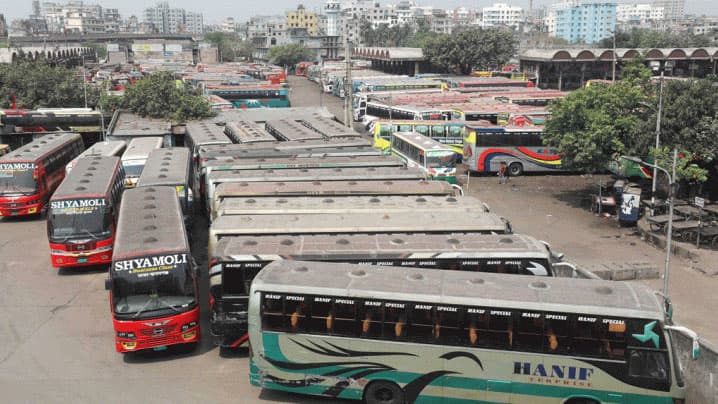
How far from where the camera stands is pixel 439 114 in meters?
42.8

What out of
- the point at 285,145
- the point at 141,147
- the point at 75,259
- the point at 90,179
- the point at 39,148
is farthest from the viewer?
the point at 141,147

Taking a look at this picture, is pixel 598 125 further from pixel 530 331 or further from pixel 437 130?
pixel 530 331

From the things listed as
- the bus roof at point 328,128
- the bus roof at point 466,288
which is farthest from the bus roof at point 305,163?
the bus roof at point 466,288

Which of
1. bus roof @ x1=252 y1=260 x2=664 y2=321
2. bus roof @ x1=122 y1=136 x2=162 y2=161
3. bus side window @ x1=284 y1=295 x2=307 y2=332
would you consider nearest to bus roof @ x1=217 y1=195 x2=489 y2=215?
bus roof @ x1=252 y1=260 x2=664 y2=321

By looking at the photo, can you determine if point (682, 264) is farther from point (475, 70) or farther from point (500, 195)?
point (475, 70)

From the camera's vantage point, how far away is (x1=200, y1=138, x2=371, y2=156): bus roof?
26.7m

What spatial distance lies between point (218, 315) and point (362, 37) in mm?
152496

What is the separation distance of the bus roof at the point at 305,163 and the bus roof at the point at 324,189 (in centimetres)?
326

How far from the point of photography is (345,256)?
13.5 metres

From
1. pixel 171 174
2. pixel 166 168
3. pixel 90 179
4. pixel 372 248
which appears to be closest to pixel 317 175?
pixel 171 174

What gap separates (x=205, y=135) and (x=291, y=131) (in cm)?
414

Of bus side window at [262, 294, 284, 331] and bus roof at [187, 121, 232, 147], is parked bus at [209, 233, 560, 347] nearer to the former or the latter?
bus side window at [262, 294, 284, 331]

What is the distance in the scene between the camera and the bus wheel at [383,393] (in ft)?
37.1

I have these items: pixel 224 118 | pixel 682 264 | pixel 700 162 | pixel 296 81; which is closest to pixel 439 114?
pixel 224 118
